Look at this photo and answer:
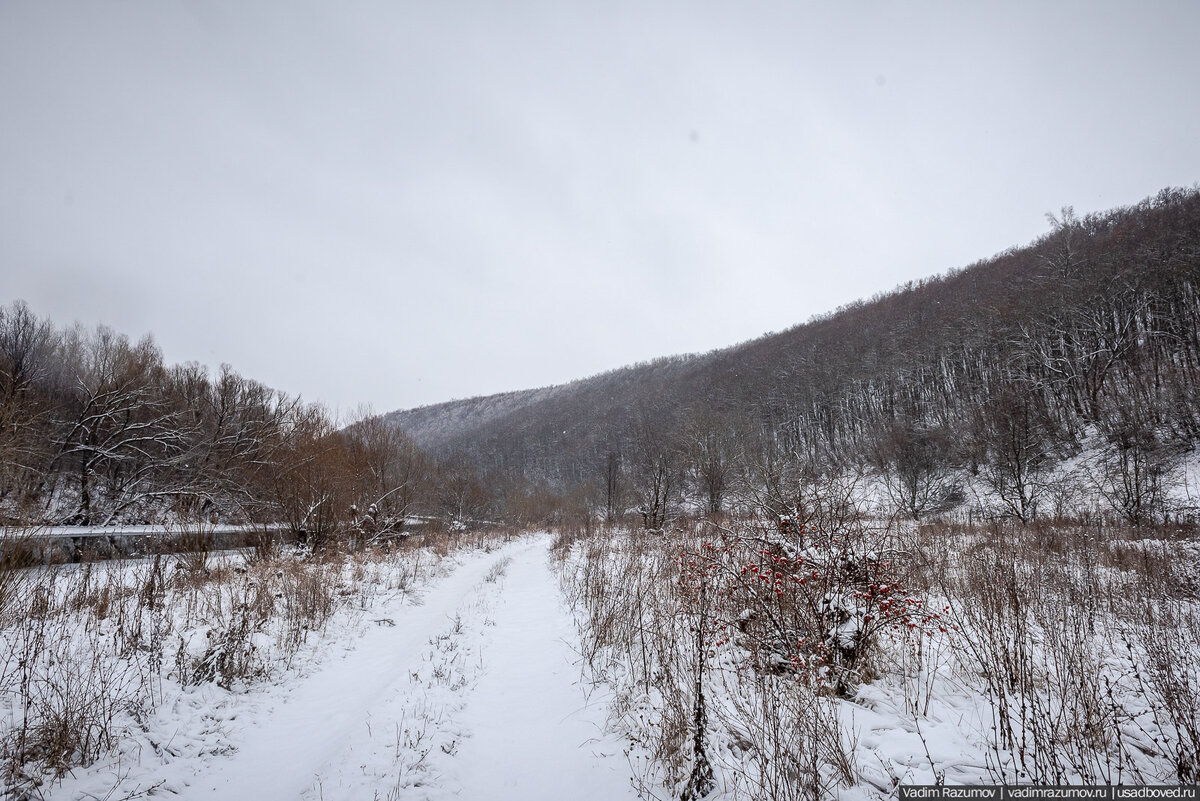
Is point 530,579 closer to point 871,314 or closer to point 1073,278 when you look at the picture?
point 1073,278

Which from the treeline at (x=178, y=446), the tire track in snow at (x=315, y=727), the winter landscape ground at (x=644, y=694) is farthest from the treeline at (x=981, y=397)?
the treeline at (x=178, y=446)

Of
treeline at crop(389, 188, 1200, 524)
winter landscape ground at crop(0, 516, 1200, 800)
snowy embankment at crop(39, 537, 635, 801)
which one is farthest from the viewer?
treeline at crop(389, 188, 1200, 524)

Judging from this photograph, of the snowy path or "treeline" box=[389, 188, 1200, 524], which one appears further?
"treeline" box=[389, 188, 1200, 524]

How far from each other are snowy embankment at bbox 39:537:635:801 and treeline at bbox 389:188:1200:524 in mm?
3508

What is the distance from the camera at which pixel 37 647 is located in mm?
3979

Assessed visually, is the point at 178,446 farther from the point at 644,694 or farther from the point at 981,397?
the point at 981,397

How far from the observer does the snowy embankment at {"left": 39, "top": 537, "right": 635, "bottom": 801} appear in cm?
306

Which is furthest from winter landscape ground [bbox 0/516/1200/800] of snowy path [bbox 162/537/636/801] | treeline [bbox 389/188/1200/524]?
treeline [bbox 389/188/1200/524]

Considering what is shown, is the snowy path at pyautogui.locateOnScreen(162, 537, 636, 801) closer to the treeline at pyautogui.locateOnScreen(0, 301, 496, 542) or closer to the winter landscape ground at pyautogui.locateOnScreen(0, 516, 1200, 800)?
the winter landscape ground at pyautogui.locateOnScreen(0, 516, 1200, 800)

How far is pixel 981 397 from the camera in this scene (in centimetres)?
3612

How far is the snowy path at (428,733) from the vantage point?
121 inches

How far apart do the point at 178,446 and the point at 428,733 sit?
81.2 ft

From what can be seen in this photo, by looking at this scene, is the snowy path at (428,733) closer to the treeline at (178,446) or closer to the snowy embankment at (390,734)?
the snowy embankment at (390,734)

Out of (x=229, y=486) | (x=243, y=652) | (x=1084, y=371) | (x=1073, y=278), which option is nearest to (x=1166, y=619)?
(x=243, y=652)
